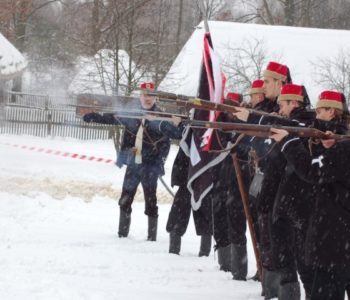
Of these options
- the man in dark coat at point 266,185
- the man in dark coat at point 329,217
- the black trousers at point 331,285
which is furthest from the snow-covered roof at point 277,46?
the black trousers at point 331,285

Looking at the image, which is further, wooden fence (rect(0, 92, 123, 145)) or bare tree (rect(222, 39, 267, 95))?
wooden fence (rect(0, 92, 123, 145))

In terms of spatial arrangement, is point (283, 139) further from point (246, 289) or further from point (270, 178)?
point (246, 289)

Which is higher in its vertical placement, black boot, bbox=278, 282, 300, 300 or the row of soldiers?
the row of soldiers

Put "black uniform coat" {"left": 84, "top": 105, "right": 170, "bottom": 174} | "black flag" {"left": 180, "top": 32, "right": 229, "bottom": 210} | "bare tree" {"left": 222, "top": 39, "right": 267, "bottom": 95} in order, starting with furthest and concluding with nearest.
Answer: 1. "bare tree" {"left": 222, "top": 39, "right": 267, "bottom": 95}
2. "black uniform coat" {"left": 84, "top": 105, "right": 170, "bottom": 174}
3. "black flag" {"left": 180, "top": 32, "right": 229, "bottom": 210}

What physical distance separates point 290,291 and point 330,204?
4.21 feet

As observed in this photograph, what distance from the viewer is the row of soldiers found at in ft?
15.6

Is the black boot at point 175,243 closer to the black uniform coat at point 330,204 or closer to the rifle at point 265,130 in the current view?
the rifle at point 265,130

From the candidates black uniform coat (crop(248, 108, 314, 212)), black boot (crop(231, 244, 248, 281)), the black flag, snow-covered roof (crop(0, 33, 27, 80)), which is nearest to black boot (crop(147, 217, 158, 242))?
the black flag

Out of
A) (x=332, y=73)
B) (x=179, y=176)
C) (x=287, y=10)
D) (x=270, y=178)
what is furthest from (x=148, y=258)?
(x=287, y=10)

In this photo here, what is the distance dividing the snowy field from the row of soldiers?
17.7 inches

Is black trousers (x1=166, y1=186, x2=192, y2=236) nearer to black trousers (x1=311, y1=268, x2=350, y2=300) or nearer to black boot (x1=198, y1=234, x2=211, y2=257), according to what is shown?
black boot (x1=198, y1=234, x2=211, y2=257)

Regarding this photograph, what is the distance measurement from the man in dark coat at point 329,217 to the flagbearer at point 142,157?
14.4 feet

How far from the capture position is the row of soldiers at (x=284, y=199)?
4.74m

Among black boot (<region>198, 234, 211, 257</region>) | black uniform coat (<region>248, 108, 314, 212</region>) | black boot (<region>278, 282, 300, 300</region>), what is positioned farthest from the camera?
black boot (<region>198, 234, 211, 257</region>)
